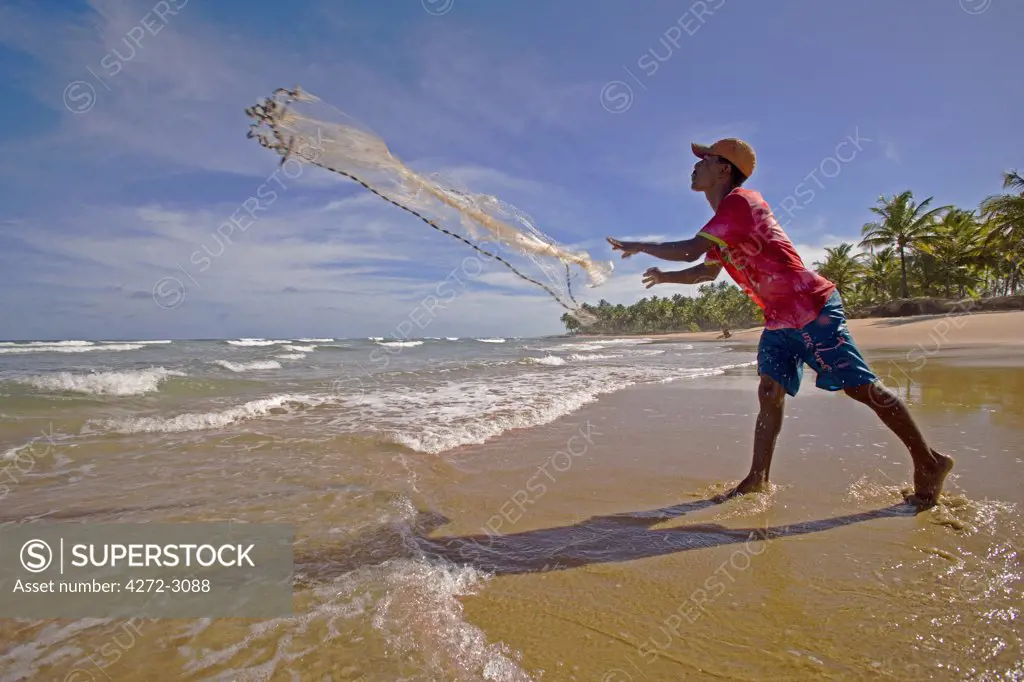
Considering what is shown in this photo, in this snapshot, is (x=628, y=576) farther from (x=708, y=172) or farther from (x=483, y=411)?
(x=483, y=411)

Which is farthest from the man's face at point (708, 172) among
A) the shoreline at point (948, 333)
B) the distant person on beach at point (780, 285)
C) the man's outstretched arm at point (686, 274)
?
the shoreline at point (948, 333)

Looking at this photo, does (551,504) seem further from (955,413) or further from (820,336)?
(955,413)

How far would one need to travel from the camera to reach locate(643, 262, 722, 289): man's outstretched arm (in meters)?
2.97

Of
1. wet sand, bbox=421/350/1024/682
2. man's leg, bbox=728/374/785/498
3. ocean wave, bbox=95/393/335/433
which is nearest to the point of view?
wet sand, bbox=421/350/1024/682

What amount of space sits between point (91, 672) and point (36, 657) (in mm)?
309

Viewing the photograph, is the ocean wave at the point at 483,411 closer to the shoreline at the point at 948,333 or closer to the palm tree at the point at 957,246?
the shoreline at the point at 948,333

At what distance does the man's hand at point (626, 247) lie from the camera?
295cm

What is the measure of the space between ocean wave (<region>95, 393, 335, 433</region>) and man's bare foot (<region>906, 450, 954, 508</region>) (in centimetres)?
701

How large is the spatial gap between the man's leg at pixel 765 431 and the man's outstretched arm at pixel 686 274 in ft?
2.64

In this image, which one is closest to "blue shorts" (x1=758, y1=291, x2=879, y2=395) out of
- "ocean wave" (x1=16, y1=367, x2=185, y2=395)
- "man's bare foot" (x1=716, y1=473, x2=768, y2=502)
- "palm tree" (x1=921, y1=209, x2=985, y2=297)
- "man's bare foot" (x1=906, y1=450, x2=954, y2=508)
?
"man's bare foot" (x1=906, y1=450, x2=954, y2=508)

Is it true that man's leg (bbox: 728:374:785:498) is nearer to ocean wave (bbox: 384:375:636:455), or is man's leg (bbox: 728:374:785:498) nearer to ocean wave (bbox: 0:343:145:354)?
ocean wave (bbox: 384:375:636:455)

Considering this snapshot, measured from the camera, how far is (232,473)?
419 cm

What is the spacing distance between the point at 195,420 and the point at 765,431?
670 centimetres

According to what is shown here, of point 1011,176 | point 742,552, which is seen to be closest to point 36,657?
point 742,552
